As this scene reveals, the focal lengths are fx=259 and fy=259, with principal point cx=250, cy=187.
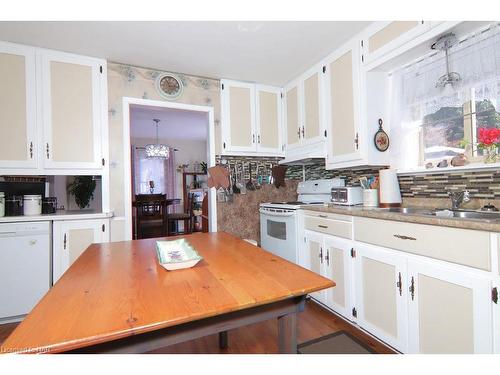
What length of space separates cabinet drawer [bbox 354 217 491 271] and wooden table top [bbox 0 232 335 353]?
0.86m

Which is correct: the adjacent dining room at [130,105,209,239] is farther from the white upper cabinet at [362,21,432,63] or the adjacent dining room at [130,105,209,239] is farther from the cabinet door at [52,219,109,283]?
the white upper cabinet at [362,21,432,63]

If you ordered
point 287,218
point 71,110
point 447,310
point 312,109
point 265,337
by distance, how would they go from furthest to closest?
point 312,109, point 287,218, point 71,110, point 265,337, point 447,310

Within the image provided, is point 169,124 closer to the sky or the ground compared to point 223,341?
closer to the sky

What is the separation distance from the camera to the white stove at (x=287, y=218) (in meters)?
2.53

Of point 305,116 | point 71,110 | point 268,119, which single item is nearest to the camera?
point 71,110

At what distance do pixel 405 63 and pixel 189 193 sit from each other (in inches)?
217

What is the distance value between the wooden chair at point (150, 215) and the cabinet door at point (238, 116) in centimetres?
211

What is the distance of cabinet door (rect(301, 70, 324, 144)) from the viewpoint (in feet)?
8.66

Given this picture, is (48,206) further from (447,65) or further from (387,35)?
(447,65)

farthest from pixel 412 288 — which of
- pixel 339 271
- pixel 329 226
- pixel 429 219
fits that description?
pixel 329 226

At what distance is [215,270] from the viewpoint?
3.34ft

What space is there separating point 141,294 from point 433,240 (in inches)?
57.0

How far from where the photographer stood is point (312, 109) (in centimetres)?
274
